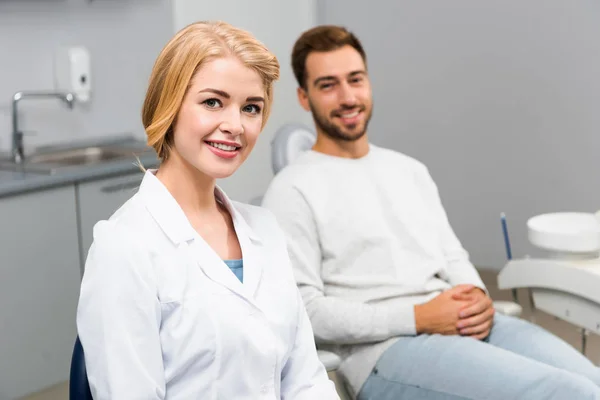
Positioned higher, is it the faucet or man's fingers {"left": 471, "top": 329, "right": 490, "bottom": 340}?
the faucet

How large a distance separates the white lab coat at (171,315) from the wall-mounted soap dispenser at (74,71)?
88.2 inches

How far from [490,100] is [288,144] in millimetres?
1938

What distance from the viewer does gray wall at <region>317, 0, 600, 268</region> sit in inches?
152

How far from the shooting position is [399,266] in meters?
A: 2.13

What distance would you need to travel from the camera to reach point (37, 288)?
2.92 meters

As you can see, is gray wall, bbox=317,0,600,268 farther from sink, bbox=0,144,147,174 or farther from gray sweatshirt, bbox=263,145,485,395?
gray sweatshirt, bbox=263,145,485,395

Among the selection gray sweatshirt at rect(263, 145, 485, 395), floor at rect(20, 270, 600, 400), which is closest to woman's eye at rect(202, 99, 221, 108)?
gray sweatshirt at rect(263, 145, 485, 395)

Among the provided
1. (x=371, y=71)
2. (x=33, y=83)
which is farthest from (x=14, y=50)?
(x=371, y=71)

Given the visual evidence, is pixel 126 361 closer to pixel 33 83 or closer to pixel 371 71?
pixel 33 83

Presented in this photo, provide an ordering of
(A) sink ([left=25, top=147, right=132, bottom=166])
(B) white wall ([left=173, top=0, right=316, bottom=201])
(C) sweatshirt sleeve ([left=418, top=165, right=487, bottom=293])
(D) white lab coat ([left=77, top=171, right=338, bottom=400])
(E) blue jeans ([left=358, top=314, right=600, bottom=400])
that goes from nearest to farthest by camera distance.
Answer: (D) white lab coat ([left=77, top=171, right=338, bottom=400])
(E) blue jeans ([left=358, top=314, right=600, bottom=400])
(C) sweatshirt sleeve ([left=418, top=165, right=487, bottom=293])
(A) sink ([left=25, top=147, right=132, bottom=166])
(B) white wall ([left=173, top=0, right=316, bottom=201])

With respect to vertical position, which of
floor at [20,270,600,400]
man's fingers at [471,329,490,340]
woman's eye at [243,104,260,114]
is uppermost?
woman's eye at [243,104,260,114]

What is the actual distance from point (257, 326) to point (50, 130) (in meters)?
2.40

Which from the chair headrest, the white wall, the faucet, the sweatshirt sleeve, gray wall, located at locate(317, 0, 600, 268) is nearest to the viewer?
the sweatshirt sleeve

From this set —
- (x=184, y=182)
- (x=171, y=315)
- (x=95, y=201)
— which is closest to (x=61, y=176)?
(x=95, y=201)
